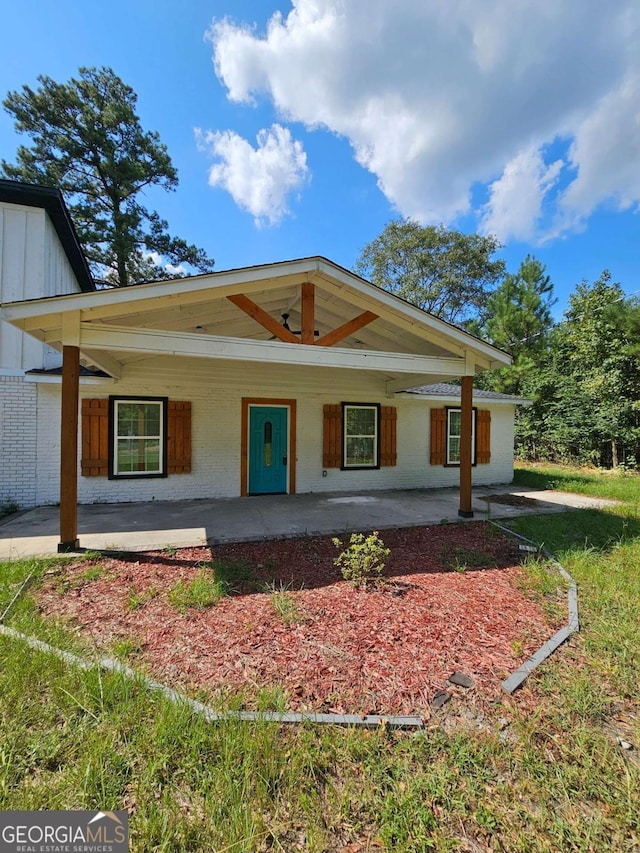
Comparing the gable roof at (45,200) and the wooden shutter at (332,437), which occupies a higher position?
the gable roof at (45,200)

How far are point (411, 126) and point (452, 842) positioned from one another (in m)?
14.4

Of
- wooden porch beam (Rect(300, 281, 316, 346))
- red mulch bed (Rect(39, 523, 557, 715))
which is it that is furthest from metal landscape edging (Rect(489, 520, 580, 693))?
wooden porch beam (Rect(300, 281, 316, 346))

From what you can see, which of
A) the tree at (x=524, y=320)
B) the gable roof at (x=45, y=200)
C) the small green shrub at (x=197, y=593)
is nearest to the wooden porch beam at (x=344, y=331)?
the small green shrub at (x=197, y=593)

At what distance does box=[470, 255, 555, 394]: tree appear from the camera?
49.7ft

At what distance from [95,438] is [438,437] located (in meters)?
7.75

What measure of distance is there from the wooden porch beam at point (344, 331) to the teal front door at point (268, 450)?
11.1 ft

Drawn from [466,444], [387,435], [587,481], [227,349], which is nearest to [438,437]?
[387,435]

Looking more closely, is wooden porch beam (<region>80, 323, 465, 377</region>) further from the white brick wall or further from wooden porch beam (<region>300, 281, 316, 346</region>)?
the white brick wall

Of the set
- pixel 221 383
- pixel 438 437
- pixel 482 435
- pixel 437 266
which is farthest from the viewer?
pixel 437 266

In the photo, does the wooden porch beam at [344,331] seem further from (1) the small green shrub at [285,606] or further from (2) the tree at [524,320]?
(2) the tree at [524,320]

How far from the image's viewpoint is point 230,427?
25.5 feet

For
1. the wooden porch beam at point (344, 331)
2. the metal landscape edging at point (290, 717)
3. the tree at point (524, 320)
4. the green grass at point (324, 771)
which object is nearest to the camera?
the green grass at point (324, 771)

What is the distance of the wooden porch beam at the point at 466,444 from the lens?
6070 millimetres

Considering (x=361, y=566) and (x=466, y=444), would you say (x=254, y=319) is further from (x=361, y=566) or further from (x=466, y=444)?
(x=466, y=444)
